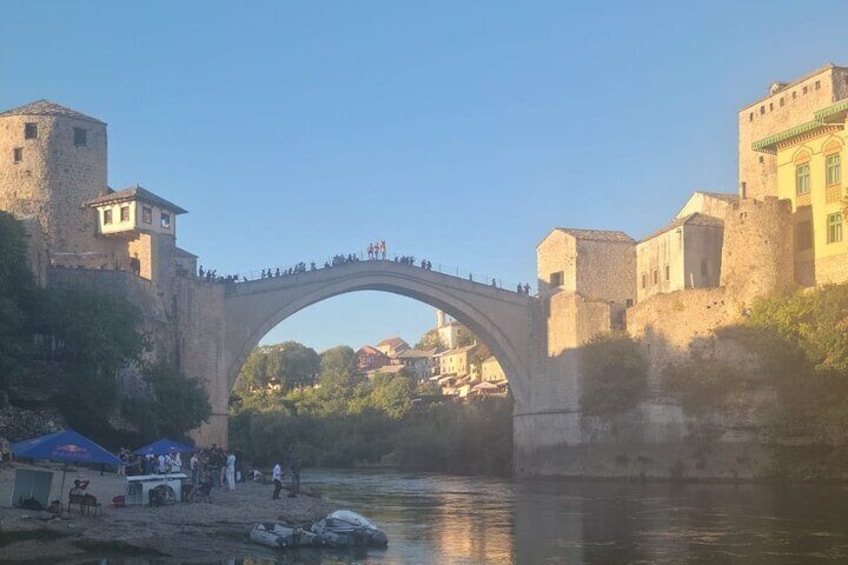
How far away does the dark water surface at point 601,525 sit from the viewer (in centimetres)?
2103

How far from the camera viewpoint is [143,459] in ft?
98.0

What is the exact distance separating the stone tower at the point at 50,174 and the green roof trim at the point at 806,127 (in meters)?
27.7

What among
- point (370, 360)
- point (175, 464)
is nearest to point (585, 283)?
point (175, 464)

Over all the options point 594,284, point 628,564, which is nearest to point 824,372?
point 594,284

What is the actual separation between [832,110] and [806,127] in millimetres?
1773

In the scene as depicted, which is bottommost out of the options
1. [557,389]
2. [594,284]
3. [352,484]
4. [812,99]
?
[352,484]

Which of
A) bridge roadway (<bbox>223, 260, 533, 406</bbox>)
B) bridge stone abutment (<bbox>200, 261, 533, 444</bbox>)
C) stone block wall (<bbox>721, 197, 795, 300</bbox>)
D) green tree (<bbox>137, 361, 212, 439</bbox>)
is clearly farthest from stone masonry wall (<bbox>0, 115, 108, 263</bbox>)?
stone block wall (<bbox>721, 197, 795, 300</bbox>)

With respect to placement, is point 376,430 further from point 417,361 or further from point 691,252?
point 417,361

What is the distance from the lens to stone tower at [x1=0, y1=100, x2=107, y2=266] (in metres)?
40.8

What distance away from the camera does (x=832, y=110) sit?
3988 cm

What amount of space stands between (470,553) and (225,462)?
14232 millimetres

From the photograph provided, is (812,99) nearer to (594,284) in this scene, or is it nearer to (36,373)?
Answer: (594,284)

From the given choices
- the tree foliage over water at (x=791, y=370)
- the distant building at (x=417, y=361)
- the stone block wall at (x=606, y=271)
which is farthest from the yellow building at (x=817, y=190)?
the distant building at (x=417, y=361)

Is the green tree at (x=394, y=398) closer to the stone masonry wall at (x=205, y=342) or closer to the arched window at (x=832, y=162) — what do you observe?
the stone masonry wall at (x=205, y=342)
